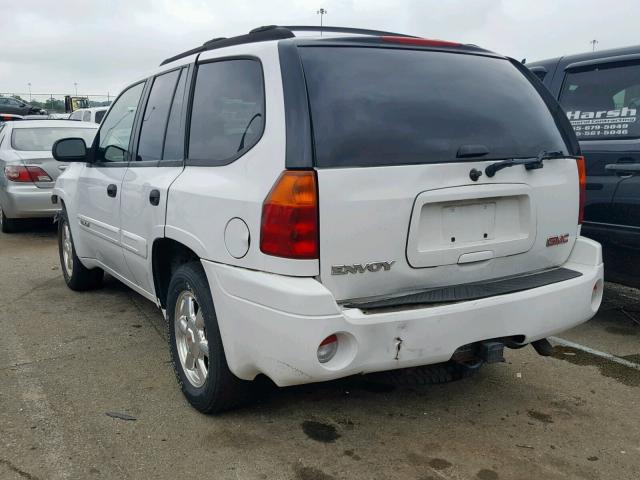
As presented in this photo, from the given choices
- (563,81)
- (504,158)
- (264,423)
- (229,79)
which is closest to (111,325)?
(264,423)

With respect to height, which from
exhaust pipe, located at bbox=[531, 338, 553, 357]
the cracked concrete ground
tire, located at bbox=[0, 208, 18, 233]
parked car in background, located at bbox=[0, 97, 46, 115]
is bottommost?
the cracked concrete ground

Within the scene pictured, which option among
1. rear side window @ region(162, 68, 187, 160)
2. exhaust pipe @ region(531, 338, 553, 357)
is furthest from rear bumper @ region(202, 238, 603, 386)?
rear side window @ region(162, 68, 187, 160)

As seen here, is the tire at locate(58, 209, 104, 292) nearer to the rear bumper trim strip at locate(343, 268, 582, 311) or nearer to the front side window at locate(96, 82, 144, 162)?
the front side window at locate(96, 82, 144, 162)

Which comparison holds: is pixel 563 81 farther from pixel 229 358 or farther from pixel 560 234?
pixel 229 358

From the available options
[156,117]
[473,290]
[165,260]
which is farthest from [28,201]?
[473,290]

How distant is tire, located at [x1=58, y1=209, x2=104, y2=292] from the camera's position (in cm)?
537

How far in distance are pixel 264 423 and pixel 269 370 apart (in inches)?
24.7

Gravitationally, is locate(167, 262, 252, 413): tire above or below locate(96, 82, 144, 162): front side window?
below

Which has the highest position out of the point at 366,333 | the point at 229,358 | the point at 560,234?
the point at 560,234

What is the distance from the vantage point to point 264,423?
3.08 metres

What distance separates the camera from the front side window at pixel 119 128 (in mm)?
4172

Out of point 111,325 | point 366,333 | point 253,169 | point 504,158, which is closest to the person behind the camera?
point 366,333

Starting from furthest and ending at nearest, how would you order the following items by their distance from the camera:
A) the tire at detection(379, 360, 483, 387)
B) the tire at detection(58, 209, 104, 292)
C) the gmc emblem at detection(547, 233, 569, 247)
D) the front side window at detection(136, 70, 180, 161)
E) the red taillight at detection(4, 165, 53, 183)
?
the red taillight at detection(4, 165, 53, 183) → the tire at detection(58, 209, 104, 292) → the front side window at detection(136, 70, 180, 161) → the gmc emblem at detection(547, 233, 569, 247) → the tire at detection(379, 360, 483, 387)

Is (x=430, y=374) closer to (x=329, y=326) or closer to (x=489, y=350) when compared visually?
(x=489, y=350)
